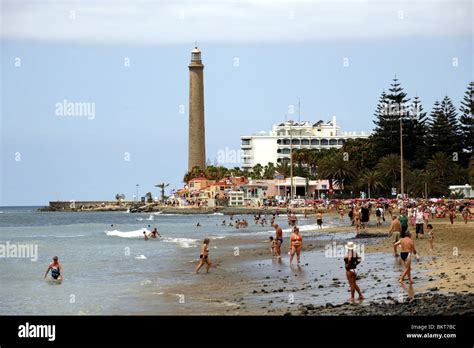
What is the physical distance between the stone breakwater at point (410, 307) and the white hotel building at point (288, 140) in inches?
4656

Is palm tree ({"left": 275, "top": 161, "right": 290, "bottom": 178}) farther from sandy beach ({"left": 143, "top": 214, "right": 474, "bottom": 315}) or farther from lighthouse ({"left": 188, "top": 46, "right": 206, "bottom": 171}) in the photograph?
sandy beach ({"left": 143, "top": 214, "right": 474, "bottom": 315})

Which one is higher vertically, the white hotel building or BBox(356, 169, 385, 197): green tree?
the white hotel building

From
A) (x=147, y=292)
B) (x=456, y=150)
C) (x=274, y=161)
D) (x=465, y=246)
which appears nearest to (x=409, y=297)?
(x=147, y=292)

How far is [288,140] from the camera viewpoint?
13562 centimetres

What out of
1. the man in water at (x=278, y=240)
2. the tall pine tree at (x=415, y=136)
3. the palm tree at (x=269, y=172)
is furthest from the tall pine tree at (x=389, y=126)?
the man in water at (x=278, y=240)

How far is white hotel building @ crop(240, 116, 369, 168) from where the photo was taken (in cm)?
13475

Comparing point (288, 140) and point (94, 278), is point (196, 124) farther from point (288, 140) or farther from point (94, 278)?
point (94, 278)

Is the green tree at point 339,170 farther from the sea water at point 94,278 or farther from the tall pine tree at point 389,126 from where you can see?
the sea water at point 94,278

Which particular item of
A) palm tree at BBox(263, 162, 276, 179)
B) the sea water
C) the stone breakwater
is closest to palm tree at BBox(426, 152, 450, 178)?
palm tree at BBox(263, 162, 276, 179)

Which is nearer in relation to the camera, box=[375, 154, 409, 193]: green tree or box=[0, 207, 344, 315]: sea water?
box=[0, 207, 344, 315]: sea water

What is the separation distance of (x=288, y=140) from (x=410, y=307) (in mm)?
122319

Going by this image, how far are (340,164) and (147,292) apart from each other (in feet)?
241

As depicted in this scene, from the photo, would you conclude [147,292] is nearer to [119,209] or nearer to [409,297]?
[409,297]

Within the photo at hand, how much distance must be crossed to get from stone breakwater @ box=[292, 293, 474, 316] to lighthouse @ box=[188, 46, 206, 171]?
347 ft
